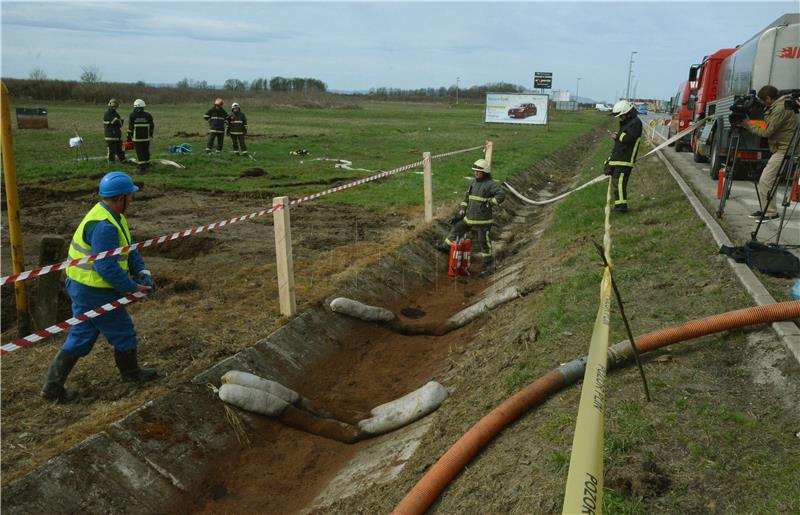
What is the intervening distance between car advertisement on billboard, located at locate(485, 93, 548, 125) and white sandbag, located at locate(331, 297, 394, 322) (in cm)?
3790

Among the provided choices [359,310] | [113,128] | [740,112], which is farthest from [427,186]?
[113,128]

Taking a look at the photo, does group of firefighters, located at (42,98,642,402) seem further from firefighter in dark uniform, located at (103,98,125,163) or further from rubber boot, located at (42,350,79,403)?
firefighter in dark uniform, located at (103,98,125,163)

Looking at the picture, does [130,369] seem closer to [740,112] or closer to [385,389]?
[385,389]


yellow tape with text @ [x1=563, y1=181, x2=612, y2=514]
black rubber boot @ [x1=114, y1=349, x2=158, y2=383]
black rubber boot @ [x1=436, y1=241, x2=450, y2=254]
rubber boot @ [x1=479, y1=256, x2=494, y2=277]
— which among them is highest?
yellow tape with text @ [x1=563, y1=181, x2=612, y2=514]

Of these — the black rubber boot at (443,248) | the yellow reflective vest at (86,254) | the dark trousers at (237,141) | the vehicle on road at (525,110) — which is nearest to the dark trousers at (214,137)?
the dark trousers at (237,141)

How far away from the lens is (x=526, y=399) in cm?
454

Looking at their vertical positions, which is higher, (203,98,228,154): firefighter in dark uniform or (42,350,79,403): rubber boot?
(203,98,228,154): firefighter in dark uniform

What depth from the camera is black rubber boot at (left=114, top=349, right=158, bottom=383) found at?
5.46m

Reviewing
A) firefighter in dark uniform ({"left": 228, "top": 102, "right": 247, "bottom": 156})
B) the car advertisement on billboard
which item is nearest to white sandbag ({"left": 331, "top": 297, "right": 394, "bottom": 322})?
firefighter in dark uniform ({"left": 228, "top": 102, "right": 247, "bottom": 156})

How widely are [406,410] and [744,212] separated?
7.89 m

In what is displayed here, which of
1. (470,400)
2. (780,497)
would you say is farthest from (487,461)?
(780,497)

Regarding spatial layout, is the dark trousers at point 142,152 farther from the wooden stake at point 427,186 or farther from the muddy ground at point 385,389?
the wooden stake at point 427,186

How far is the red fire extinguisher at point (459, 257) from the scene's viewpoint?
10359 mm

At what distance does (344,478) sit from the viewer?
5172 millimetres
